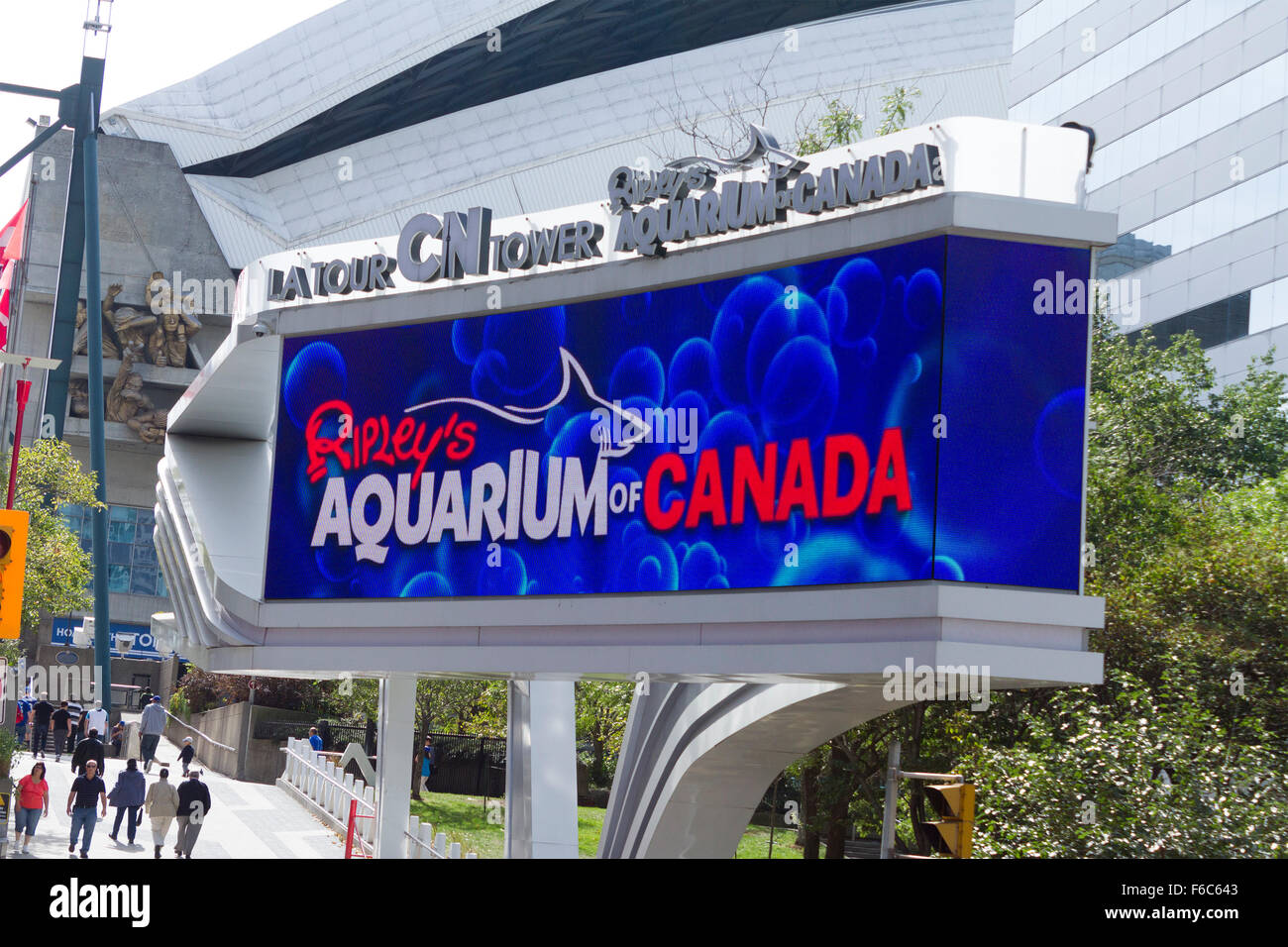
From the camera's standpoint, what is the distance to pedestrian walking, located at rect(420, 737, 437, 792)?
39719 mm

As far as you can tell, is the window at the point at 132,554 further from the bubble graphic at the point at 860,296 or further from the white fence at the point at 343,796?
the bubble graphic at the point at 860,296

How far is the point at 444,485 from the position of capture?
20.3 metres

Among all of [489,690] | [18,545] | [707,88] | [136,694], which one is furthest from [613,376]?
[707,88]

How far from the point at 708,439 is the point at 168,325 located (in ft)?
208

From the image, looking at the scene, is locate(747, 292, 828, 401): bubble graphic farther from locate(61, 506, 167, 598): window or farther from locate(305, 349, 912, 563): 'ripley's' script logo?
locate(61, 506, 167, 598): window

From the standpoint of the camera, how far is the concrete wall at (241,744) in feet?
126

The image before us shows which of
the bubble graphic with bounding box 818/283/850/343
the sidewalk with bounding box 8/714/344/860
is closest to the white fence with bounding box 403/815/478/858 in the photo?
the sidewalk with bounding box 8/714/344/860

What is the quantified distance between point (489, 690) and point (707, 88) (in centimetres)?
4688

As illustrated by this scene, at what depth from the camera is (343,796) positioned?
30.8 metres

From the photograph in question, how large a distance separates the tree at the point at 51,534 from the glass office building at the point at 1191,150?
124ft

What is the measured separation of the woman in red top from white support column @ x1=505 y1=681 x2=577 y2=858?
760cm

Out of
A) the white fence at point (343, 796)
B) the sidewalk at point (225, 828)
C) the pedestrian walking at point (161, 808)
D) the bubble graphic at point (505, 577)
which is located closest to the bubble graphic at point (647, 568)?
the bubble graphic at point (505, 577)

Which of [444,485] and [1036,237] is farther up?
[1036,237]
